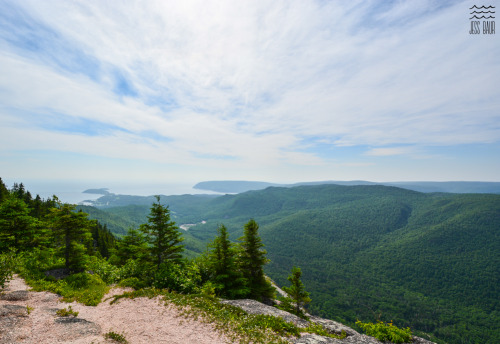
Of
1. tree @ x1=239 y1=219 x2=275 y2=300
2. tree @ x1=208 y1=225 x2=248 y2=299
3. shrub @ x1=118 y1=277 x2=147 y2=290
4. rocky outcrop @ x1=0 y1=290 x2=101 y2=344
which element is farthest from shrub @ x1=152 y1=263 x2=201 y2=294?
rocky outcrop @ x1=0 y1=290 x2=101 y2=344

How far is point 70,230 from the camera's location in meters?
22.2

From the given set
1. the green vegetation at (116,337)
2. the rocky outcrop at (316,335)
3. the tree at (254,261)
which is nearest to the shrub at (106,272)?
the green vegetation at (116,337)

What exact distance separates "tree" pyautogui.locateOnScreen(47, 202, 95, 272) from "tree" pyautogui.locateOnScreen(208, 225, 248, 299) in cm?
1316

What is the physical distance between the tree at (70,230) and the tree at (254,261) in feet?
55.7

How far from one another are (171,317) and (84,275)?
13281mm

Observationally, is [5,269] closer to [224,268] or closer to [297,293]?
[224,268]

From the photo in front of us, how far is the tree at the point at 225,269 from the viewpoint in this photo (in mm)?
21859

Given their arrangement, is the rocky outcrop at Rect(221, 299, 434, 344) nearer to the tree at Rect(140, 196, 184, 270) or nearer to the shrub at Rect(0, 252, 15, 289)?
the tree at Rect(140, 196, 184, 270)

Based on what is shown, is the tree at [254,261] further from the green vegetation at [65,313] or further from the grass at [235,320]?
the green vegetation at [65,313]

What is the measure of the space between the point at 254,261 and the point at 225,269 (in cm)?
432

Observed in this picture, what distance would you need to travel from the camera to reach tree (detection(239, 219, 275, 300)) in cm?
2556

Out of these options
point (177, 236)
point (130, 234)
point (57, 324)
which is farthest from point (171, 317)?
point (130, 234)

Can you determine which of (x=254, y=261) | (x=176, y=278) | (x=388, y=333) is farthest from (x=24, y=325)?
(x=388, y=333)

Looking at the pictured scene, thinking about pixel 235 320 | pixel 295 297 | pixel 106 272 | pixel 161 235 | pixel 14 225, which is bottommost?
pixel 295 297
